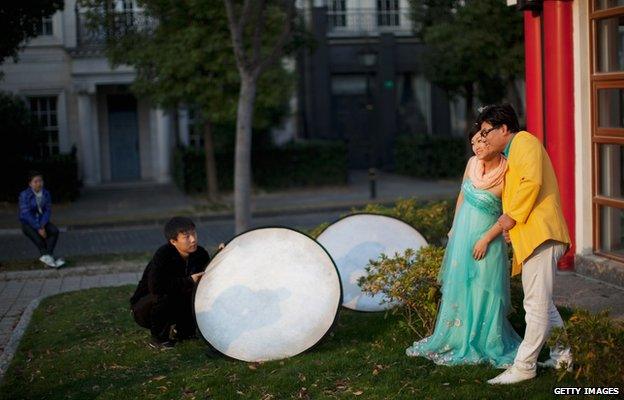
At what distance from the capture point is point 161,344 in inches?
313

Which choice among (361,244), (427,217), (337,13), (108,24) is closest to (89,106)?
(337,13)

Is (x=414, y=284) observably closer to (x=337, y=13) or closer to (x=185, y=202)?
(x=185, y=202)

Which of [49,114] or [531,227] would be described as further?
[49,114]

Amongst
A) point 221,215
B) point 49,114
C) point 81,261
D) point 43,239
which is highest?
point 49,114

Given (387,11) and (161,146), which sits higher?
(387,11)

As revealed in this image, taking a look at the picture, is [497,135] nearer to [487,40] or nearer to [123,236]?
[123,236]

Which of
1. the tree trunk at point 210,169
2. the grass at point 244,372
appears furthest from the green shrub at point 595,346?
the tree trunk at point 210,169

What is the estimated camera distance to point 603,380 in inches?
213

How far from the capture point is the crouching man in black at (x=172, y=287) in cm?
762

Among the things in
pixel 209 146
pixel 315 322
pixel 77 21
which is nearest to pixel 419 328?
pixel 315 322

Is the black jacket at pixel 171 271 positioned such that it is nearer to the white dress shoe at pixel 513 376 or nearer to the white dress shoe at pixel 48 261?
the white dress shoe at pixel 513 376

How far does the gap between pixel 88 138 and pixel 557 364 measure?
23.6m

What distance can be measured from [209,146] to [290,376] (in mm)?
17055

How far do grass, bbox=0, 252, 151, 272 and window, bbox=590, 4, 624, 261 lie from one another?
21.8 ft
